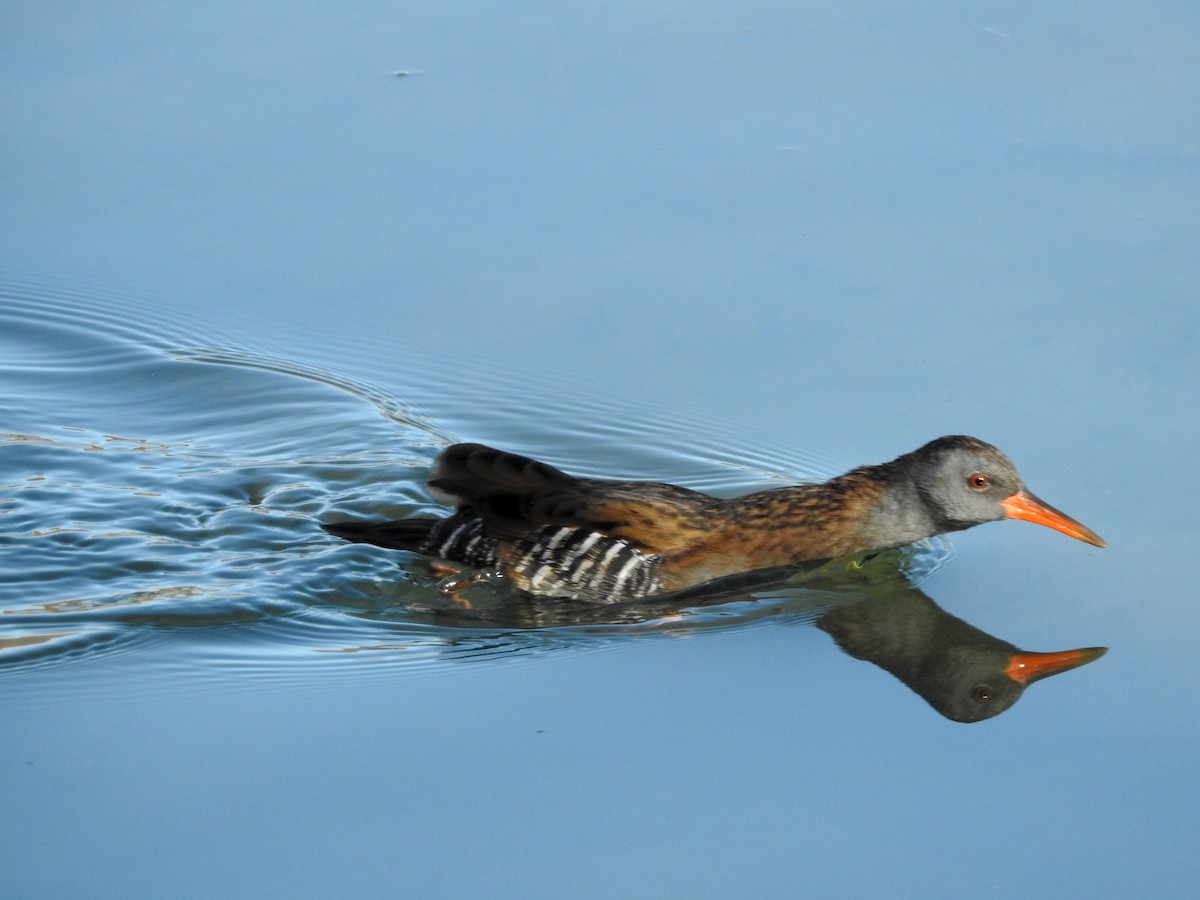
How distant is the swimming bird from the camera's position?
8055 millimetres

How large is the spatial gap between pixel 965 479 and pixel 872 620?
753 mm

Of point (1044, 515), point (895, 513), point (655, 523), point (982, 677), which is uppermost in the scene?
point (1044, 515)

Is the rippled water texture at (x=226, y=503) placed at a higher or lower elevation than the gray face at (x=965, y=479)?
lower

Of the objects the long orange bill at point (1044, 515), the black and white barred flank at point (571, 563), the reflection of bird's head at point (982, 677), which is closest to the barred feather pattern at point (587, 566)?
the black and white barred flank at point (571, 563)

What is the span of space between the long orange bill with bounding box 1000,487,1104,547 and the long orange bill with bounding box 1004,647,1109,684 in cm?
60

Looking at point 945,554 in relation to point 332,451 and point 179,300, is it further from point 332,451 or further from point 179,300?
point 179,300

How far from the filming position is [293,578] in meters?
8.28

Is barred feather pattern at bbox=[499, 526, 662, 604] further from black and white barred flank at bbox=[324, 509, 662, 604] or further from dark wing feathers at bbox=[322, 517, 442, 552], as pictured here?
dark wing feathers at bbox=[322, 517, 442, 552]

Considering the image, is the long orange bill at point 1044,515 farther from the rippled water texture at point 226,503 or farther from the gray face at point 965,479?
the rippled water texture at point 226,503

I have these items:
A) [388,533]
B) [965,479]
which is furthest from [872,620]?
[388,533]

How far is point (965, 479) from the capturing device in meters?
7.85

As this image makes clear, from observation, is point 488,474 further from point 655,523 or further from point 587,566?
point 655,523

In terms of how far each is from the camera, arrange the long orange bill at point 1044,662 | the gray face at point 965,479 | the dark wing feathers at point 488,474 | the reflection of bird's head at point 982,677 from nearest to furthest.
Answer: the reflection of bird's head at point 982,677, the long orange bill at point 1044,662, the gray face at point 965,479, the dark wing feathers at point 488,474

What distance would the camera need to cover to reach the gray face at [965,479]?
7.80 metres
